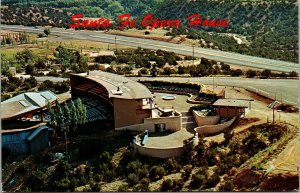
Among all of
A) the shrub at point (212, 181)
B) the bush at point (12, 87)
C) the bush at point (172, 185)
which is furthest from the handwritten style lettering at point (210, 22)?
the shrub at point (212, 181)

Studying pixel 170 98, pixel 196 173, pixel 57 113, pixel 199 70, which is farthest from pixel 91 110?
pixel 199 70

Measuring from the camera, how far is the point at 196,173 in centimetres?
3400

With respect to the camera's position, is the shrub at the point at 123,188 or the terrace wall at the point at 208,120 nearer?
the shrub at the point at 123,188

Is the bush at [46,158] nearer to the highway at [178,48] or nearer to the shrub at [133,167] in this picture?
the shrub at [133,167]

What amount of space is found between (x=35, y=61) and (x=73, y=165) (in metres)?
47.1

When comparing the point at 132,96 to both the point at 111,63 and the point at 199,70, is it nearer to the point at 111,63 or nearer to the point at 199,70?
the point at 199,70

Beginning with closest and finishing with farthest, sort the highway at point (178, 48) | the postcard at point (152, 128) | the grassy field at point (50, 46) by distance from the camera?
the postcard at point (152, 128) < the highway at point (178, 48) < the grassy field at point (50, 46)

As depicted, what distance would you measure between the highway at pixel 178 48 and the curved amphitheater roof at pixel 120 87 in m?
26.4

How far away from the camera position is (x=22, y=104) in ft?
151

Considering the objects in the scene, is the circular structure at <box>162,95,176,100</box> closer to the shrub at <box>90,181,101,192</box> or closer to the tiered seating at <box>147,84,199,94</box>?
the tiered seating at <box>147,84,199,94</box>

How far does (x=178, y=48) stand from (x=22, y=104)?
52.9 metres

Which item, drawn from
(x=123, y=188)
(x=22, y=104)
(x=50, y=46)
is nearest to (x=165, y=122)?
(x=123, y=188)

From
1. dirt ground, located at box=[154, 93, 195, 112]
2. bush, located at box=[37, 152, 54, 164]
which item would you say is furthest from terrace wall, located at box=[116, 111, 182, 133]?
bush, located at box=[37, 152, 54, 164]

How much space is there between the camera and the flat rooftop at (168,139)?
38.9 meters
